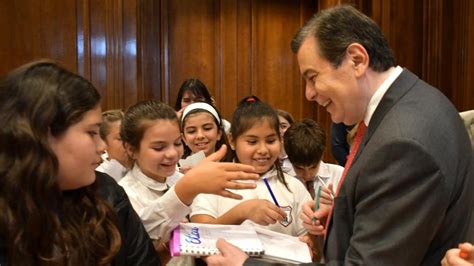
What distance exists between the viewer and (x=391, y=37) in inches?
161

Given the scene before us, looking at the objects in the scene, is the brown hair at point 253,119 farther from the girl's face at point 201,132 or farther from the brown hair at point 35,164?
the brown hair at point 35,164

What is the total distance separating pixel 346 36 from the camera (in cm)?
145

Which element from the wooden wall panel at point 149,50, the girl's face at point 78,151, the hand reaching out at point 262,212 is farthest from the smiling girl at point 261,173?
the wooden wall panel at point 149,50

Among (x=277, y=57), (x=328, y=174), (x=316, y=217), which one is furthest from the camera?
(x=277, y=57)

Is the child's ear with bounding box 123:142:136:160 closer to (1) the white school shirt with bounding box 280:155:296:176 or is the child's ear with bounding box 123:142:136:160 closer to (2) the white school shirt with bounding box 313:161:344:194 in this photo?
(1) the white school shirt with bounding box 280:155:296:176

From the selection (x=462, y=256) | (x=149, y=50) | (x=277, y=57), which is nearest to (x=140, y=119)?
(x=462, y=256)

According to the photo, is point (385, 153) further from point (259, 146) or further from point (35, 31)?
point (35, 31)

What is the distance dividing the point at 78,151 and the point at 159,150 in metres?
0.94

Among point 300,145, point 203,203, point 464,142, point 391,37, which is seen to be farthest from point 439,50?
point 464,142

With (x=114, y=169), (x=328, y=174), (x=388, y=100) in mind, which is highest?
(x=388, y=100)

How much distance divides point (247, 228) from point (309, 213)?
241 mm

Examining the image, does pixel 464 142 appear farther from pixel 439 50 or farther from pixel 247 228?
pixel 439 50

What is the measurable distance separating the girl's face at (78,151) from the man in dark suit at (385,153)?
2.14 feet

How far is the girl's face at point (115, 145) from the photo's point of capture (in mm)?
3084
